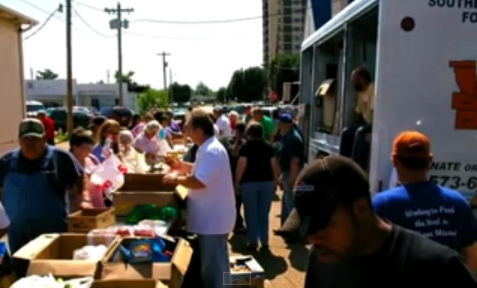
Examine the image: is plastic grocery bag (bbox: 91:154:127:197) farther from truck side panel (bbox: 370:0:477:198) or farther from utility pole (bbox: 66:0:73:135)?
utility pole (bbox: 66:0:73:135)

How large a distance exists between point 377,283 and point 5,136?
1439 centimetres

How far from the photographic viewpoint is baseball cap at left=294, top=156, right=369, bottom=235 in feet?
5.03

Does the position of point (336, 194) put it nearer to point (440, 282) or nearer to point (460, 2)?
point (440, 282)

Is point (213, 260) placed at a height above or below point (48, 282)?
below

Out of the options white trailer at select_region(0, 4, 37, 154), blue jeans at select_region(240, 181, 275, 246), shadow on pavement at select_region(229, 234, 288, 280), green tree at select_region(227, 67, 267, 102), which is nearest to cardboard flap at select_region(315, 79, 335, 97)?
blue jeans at select_region(240, 181, 275, 246)

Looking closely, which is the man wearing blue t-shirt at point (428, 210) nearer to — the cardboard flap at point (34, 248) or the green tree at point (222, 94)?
the cardboard flap at point (34, 248)

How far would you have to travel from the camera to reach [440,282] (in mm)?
1549

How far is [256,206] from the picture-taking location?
25.1ft

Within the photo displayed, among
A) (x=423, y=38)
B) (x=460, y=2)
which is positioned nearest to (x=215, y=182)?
(x=423, y=38)

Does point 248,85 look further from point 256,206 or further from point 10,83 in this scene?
point 256,206

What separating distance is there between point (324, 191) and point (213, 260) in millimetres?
3614

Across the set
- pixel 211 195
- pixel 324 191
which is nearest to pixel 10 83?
pixel 211 195

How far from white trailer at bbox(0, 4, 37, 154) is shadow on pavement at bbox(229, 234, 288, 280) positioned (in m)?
8.47

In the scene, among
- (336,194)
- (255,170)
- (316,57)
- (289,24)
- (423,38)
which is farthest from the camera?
(289,24)
